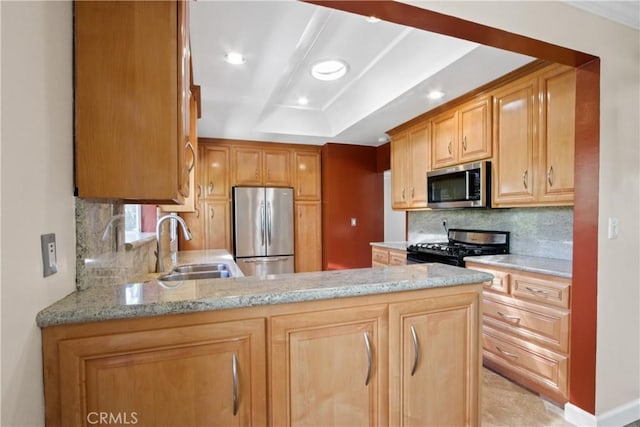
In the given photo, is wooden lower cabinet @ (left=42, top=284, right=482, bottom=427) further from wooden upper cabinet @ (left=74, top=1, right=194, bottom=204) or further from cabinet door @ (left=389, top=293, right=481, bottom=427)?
wooden upper cabinet @ (left=74, top=1, right=194, bottom=204)

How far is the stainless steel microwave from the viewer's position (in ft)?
8.86

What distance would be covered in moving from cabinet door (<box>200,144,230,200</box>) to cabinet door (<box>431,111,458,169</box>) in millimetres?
2795

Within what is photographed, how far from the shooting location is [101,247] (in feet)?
3.87

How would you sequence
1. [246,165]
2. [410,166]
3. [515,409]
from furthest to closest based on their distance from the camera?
[246,165] → [410,166] → [515,409]

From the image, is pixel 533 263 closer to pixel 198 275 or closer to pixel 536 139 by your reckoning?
pixel 536 139

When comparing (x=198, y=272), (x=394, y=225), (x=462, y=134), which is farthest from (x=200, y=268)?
(x=394, y=225)

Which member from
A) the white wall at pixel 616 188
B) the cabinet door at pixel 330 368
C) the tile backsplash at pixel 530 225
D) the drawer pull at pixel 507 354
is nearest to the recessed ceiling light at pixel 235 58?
the white wall at pixel 616 188

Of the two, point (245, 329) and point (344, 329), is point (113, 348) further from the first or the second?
point (344, 329)

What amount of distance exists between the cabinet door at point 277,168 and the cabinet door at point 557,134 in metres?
3.24

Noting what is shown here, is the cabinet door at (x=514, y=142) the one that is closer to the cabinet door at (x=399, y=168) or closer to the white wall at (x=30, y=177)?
the cabinet door at (x=399, y=168)

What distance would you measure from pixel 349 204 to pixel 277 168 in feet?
4.07

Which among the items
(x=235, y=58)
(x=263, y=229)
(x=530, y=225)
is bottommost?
(x=263, y=229)

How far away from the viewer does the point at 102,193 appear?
973 millimetres

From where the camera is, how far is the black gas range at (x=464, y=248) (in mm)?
2672
